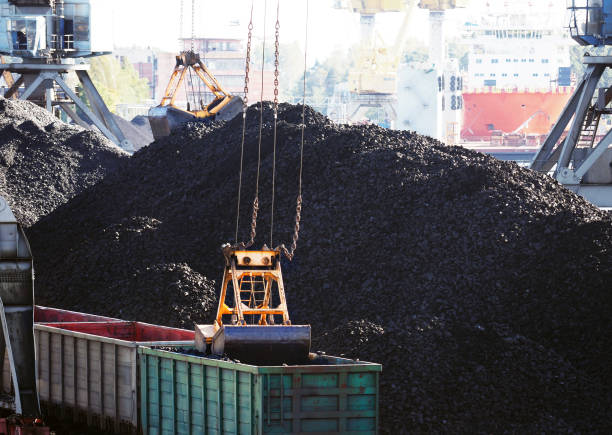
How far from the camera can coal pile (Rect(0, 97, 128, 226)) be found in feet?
87.4

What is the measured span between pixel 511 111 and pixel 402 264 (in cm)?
9306

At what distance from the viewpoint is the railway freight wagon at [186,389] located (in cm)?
1045

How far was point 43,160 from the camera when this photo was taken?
29.2 m

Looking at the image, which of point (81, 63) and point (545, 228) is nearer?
point (545, 228)

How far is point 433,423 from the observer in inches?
489

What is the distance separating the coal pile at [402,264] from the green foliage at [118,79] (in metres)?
76.6

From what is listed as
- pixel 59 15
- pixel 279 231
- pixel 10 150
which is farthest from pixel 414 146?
pixel 59 15

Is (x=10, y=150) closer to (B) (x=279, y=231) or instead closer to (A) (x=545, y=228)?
(B) (x=279, y=231)

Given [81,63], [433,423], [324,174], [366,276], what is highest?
[81,63]

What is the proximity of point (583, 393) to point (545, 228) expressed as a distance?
419 centimetres

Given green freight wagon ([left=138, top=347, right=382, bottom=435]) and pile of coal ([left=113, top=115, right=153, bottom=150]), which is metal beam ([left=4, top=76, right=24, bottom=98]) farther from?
green freight wagon ([left=138, top=347, right=382, bottom=435])

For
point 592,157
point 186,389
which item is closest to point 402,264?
point 186,389

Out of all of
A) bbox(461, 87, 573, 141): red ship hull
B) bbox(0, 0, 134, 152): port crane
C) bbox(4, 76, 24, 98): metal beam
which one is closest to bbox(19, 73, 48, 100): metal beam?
bbox(0, 0, 134, 152): port crane

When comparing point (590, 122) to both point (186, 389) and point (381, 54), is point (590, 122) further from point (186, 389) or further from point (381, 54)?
point (381, 54)
